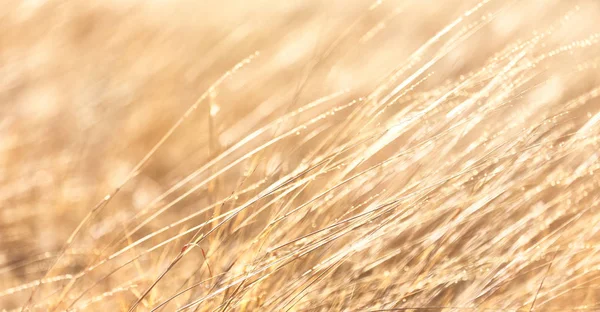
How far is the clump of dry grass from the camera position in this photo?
0.66 meters

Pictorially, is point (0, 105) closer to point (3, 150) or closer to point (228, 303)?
point (3, 150)

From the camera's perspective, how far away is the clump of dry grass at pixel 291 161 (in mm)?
662

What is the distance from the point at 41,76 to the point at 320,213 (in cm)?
95

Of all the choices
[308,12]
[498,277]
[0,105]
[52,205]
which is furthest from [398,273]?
[308,12]

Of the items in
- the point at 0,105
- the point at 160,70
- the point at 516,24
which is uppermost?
the point at 0,105

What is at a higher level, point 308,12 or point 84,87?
point 84,87

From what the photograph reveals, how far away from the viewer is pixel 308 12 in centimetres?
177

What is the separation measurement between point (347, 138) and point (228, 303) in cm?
25

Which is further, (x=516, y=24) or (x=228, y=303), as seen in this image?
(x=516, y=24)

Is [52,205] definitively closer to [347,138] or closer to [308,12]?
[347,138]

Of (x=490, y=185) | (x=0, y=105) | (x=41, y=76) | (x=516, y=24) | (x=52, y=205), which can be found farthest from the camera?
(x=516, y=24)

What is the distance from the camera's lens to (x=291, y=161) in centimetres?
125

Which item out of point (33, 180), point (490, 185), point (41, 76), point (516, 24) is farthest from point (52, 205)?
point (516, 24)

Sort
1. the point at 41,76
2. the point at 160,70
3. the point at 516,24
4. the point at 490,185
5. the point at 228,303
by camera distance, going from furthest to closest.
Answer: the point at 516,24 → the point at 160,70 → the point at 41,76 → the point at 490,185 → the point at 228,303
